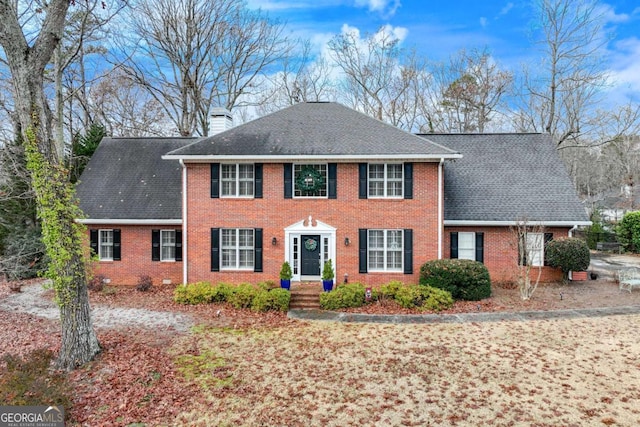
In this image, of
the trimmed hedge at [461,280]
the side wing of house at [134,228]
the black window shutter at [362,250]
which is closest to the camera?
the trimmed hedge at [461,280]

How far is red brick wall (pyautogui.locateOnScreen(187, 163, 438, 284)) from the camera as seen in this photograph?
13688mm

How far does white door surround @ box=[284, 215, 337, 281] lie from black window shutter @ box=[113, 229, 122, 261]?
7.54 meters

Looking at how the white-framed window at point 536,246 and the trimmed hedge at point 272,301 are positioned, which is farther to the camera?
the white-framed window at point 536,246

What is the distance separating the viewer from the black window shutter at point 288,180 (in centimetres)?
1394

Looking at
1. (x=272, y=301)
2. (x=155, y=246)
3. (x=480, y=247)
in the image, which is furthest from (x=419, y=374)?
(x=155, y=246)

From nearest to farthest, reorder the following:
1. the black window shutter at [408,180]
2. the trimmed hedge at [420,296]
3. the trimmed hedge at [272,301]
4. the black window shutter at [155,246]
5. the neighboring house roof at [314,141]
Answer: the trimmed hedge at [420,296] → the trimmed hedge at [272,301] → the neighboring house roof at [314,141] → the black window shutter at [408,180] → the black window shutter at [155,246]

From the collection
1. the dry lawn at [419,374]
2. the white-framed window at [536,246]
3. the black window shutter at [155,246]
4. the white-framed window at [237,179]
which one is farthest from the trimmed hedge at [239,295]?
the white-framed window at [536,246]

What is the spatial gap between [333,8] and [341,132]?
8774mm

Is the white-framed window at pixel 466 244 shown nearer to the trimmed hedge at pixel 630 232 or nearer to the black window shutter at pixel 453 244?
the black window shutter at pixel 453 244

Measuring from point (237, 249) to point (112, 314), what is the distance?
15.4ft

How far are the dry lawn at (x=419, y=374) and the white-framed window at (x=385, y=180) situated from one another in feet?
17.4

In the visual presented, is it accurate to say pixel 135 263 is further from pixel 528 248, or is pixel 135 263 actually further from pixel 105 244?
pixel 528 248

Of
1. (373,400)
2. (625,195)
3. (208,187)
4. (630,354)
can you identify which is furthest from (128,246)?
(625,195)

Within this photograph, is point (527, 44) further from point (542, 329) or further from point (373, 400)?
point (373, 400)
